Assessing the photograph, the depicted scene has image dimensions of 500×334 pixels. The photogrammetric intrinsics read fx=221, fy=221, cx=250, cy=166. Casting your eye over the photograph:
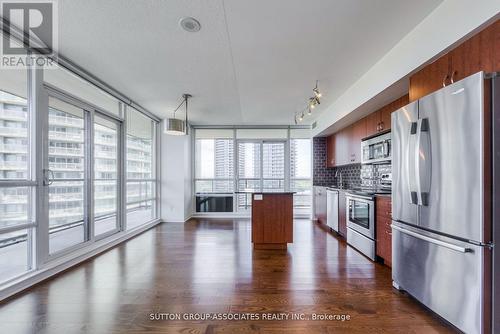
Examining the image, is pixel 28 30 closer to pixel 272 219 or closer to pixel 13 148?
pixel 13 148

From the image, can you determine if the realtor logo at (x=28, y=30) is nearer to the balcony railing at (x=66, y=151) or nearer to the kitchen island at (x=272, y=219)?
the balcony railing at (x=66, y=151)

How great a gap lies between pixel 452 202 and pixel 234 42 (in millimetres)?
2420

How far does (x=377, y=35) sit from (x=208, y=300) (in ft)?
10.2

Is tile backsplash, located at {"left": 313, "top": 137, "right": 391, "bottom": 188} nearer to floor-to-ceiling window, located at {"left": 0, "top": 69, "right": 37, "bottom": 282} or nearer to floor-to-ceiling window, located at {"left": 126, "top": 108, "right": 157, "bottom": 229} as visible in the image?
floor-to-ceiling window, located at {"left": 126, "top": 108, "right": 157, "bottom": 229}

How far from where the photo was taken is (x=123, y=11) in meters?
1.93

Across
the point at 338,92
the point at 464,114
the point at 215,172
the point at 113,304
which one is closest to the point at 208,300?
the point at 113,304

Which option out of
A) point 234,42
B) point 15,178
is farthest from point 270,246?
point 15,178

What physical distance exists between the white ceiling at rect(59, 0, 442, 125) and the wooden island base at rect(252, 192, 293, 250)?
1.81 metres

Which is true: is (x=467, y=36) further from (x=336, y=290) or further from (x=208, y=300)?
(x=208, y=300)

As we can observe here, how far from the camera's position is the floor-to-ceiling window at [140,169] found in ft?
15.1

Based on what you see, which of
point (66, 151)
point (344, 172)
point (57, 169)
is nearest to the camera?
point (57, 169)

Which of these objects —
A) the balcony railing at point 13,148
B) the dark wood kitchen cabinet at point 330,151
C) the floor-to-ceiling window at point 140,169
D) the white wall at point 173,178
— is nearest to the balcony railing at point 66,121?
the balcony railing at point 13,148

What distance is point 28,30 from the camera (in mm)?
2252

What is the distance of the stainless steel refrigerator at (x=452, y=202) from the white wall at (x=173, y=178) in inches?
188
